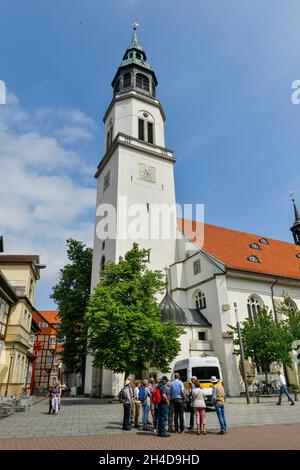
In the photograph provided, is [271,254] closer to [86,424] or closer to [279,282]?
[279,282]

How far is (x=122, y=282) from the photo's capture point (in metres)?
21.7

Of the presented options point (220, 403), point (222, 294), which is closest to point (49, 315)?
point (222, 294)

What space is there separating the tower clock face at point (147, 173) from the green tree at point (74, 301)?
1013 centimetres

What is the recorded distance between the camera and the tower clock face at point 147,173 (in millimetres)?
33828

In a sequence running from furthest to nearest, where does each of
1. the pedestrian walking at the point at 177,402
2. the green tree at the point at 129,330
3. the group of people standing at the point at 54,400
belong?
the green tree at the point at 129,330 → the group of people standing at the point at 54,400 → the pedestrian walking at the point at 177,402

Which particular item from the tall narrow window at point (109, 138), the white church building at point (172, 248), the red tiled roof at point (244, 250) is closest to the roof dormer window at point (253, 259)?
the white church building at point (172, 248)

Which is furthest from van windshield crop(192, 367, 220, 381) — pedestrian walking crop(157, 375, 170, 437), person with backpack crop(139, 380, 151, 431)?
pedestrian walking crop(157, 375, 170, 437)

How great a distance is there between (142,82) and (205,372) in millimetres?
35033

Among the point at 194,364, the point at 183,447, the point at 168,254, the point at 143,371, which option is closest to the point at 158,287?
the point at 143,371

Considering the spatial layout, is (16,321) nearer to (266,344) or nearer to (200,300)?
(200,300)

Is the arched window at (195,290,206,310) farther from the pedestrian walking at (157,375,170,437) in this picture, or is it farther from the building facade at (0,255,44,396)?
the pedestrian walking at (157,375,170,437)

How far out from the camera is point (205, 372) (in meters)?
16.0

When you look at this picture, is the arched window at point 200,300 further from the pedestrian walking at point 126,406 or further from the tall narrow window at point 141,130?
the tall narrow window at point 141,130

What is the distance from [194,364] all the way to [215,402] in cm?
692
